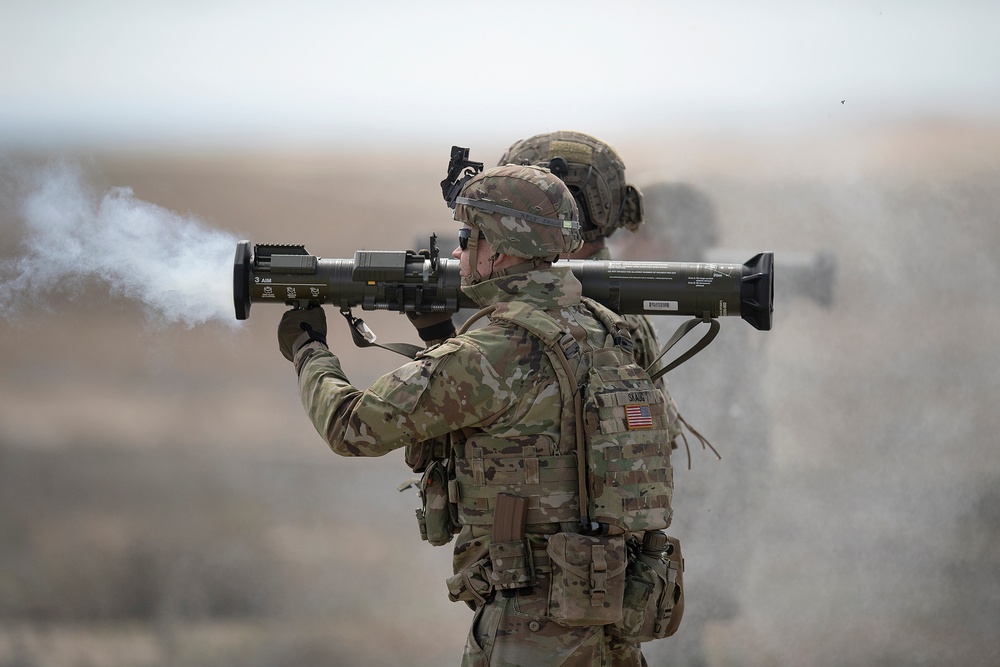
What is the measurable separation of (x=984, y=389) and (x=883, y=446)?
60 centimetres

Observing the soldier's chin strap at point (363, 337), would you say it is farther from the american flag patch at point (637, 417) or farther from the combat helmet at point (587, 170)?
the combat helmet at point (587, 170)

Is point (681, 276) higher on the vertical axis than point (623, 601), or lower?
higher

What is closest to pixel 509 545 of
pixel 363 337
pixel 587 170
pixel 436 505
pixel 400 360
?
pixel 436 505

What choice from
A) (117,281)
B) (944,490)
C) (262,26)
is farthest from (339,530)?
(944,490)

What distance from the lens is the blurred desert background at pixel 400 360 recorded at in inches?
212

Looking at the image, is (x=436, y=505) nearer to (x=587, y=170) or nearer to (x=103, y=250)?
(x=587, y=170)

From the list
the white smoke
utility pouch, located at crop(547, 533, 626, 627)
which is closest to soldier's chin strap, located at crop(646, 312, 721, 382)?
utility pouch, located at crop(547, 533, 626, 627)

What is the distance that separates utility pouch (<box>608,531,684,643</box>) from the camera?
3.22 m

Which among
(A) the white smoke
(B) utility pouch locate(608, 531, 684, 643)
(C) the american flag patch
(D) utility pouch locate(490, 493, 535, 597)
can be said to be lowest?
(B) utility pouch locate(608, 531, 684, 643)

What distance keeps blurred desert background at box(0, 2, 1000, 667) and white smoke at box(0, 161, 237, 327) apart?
94 millimetres

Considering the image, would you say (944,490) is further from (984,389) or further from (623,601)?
(623,601)

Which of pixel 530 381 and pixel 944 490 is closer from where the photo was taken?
pixel 530 381

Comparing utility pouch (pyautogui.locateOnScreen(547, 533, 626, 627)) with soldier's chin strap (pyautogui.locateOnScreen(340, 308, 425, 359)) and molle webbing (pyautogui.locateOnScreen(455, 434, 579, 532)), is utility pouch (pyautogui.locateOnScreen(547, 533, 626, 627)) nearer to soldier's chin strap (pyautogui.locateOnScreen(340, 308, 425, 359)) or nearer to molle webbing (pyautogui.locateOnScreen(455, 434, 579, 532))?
molle webbing (pyautogui.locateOnScreen(455, 434, 579, 532))

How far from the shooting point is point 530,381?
3080mm
